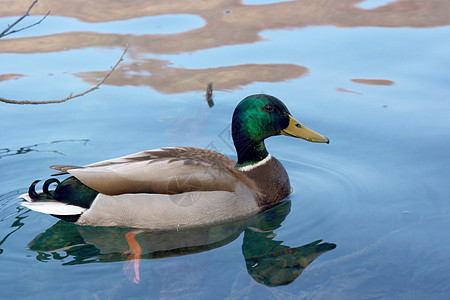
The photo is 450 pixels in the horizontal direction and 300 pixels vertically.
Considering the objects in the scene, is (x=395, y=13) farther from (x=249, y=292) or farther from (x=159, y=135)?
(x=249, y=292)

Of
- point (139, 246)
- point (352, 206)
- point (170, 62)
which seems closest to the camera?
point (139, 246)

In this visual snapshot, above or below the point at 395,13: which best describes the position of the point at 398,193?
below

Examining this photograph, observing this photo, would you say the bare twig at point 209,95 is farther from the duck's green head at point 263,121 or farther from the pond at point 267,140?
the duck's green head at point 263,121

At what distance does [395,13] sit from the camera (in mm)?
10227

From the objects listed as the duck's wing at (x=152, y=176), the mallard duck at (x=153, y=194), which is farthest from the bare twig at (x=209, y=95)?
the duck's wing at (x=152, y=176)

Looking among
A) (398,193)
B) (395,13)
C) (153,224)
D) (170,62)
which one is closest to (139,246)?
(153,224)

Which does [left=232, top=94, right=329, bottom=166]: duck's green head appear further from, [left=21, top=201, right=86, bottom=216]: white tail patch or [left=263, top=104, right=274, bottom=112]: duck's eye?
[left=21, top=201, right=86, bottom=216]: white tail patch

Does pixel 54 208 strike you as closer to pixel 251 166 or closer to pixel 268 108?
pixel 251 166

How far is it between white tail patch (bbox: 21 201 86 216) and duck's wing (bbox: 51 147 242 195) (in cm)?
24

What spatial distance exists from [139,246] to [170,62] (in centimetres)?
453

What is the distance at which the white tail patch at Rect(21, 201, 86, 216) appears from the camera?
4.70 meters

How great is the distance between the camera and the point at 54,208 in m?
4.72

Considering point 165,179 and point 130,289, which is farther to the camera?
point 165,179

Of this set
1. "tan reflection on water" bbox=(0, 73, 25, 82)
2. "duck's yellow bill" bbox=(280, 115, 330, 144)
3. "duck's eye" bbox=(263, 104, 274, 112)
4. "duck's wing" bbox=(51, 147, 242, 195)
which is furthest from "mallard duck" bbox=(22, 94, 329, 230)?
"tan reflection on water" bbox=(0, 73, 25, 82)
